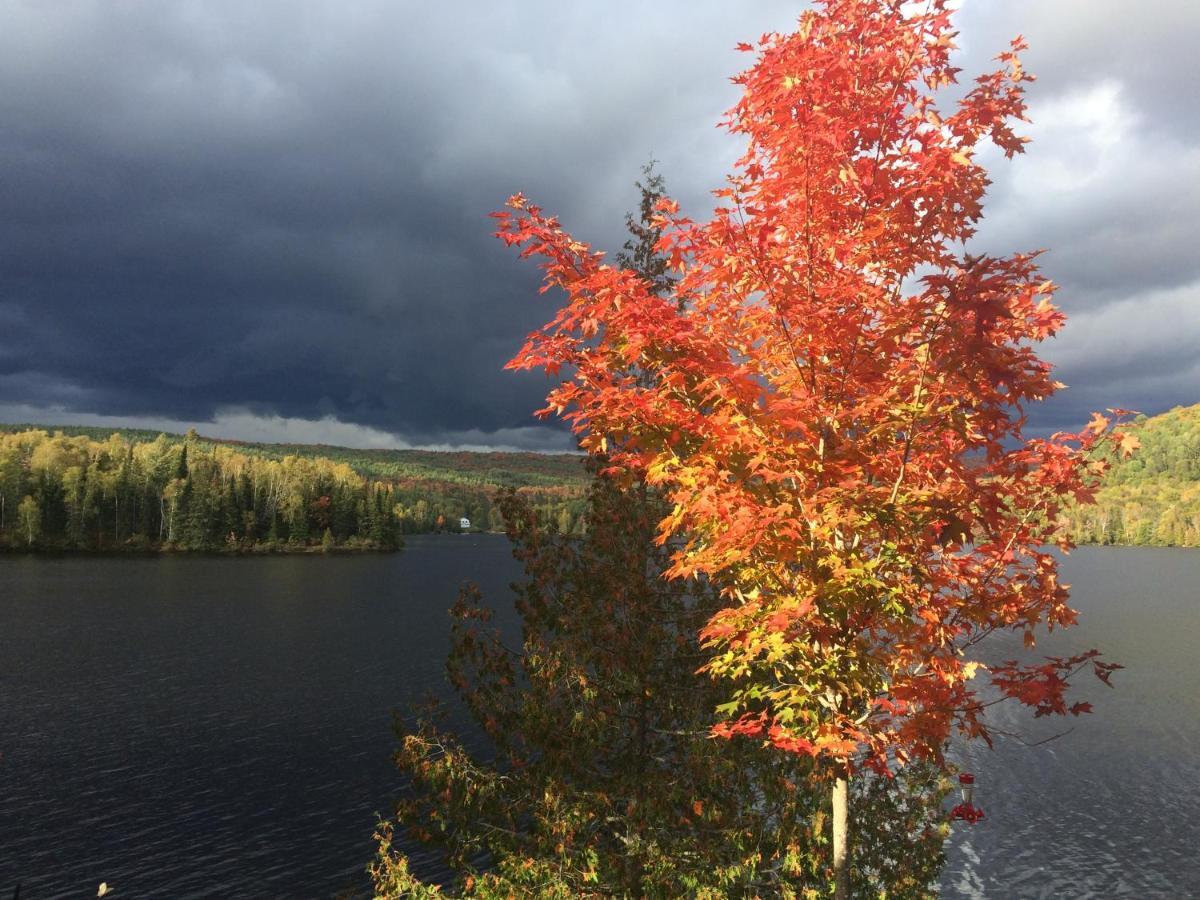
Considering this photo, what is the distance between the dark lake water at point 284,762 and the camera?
25688 millimetres

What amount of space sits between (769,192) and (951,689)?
611 cm

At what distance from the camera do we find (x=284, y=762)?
34844 mm

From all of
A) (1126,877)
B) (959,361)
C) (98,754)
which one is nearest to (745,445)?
(959,361)

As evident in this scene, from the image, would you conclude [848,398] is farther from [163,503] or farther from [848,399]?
[163,503]

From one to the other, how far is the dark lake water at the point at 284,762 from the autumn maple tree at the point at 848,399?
21161 millimetres

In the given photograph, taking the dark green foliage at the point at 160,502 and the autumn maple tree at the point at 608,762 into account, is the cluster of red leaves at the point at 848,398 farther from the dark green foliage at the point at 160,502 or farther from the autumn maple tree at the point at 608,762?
the dark green foliage at the point at 160,502

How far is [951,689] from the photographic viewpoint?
879cm

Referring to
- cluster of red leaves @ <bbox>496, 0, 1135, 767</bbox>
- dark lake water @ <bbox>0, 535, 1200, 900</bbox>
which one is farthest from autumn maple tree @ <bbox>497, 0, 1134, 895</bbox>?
dark lake water @ <bbox>0, 535, 1200, 900</bbox>

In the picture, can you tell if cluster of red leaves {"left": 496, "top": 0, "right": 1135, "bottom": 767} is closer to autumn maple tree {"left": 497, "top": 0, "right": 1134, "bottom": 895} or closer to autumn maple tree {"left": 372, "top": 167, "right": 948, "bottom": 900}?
autumn maple tree {"left": 497, "top": 0, "right": 1134, "bottom": 895}

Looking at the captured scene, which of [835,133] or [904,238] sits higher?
[835,133]

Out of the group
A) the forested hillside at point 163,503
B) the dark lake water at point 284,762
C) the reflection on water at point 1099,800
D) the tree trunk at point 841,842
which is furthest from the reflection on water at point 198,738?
the forested hillside at point 163,503

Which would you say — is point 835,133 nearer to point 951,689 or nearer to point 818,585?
point 818,585

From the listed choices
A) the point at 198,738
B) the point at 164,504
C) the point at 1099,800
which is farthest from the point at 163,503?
the point at 1099,800

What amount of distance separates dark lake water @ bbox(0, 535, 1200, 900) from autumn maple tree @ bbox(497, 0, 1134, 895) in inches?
833
